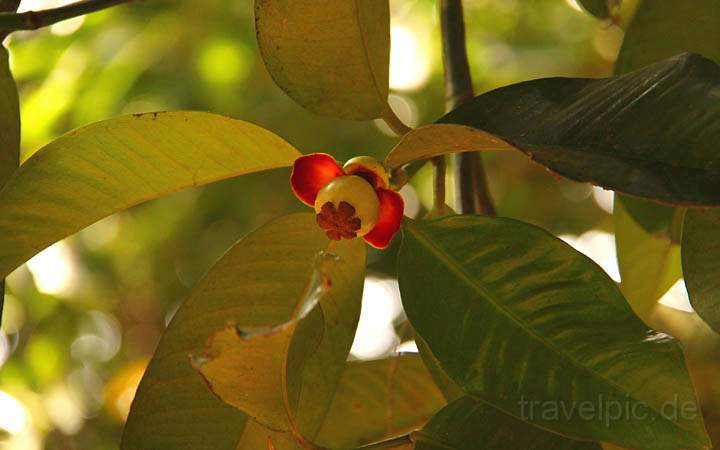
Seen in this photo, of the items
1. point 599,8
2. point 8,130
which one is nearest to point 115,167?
point 8,130

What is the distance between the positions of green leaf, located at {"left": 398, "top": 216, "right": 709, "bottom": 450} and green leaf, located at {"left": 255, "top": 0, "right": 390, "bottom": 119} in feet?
0.31

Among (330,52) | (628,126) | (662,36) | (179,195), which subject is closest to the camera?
(628,126)

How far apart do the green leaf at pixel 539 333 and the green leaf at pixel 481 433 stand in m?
0.04

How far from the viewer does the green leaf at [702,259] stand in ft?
2.12

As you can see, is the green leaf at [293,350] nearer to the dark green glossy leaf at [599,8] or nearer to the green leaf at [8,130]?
the green leaf at [8,130]

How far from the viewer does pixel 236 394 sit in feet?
1.86

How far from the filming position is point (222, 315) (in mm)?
678

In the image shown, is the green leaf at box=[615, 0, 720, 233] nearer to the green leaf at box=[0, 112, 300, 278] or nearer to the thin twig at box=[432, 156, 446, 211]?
the thin twig at box=[432, 156, 446, 211]

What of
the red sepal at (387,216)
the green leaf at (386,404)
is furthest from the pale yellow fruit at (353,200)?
the green leaf at (386,404)

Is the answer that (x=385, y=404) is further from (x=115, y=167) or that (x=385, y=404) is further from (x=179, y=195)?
(x=179, y=195)

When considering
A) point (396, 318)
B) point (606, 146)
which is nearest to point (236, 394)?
point (606, 146)

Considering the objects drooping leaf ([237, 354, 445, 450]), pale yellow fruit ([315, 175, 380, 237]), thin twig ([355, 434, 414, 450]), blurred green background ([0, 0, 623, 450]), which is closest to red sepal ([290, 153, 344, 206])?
pale yellow fruit ([315, 175, 380, 237])

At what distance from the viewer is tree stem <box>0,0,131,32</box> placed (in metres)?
0.68

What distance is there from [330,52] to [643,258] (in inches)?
17.0
